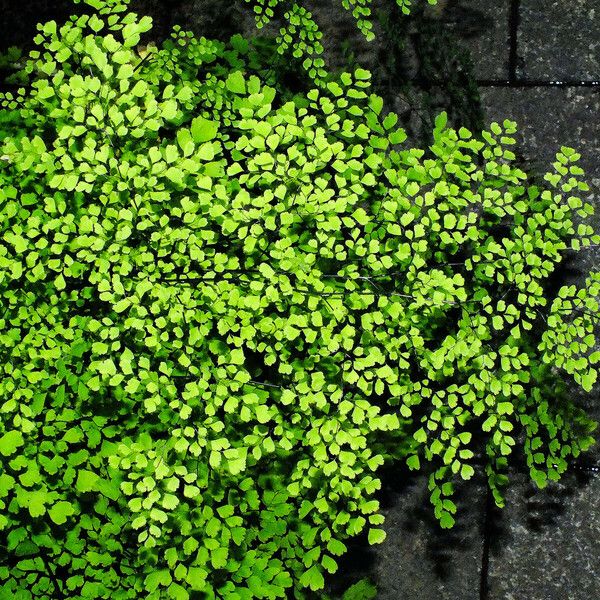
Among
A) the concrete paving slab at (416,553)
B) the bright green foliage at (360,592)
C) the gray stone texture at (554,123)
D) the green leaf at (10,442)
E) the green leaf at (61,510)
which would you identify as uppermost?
the gray stone texture at (554,123)

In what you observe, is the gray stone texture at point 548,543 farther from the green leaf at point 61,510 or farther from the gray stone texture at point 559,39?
the green leaf at point 61,510

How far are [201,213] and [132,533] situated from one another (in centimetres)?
132

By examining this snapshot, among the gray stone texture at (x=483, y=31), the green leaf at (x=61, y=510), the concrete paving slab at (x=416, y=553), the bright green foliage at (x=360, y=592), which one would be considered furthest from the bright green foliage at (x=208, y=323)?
the gray stone texture at (x=483, y=31)

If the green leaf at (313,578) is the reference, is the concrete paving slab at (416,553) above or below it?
below

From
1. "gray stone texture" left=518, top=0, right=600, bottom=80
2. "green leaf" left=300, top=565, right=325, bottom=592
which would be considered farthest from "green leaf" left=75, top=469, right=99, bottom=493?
"gray stone texture" left=518, top=0, right=600, bottom=80

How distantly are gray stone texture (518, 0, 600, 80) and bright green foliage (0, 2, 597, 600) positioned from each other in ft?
4.19

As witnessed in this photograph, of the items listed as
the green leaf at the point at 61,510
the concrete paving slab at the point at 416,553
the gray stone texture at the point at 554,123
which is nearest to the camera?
the green leaf at the point at 61,510

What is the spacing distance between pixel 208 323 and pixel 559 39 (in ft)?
7.84

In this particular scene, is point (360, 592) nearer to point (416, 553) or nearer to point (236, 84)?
point (416, 553)

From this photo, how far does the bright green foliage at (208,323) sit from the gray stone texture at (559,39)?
4.19ft

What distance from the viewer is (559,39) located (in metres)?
3.43

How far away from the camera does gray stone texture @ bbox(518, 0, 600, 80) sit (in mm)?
3395

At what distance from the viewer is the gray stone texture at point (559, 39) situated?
11.1 ft

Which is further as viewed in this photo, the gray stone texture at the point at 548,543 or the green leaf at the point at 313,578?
the gray stone texture at the point at 548,543
